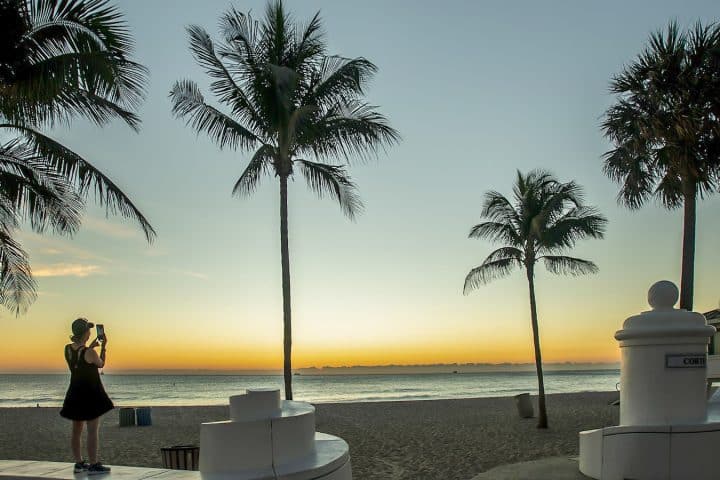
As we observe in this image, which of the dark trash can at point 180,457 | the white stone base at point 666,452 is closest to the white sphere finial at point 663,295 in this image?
the white stone base at point 666,452

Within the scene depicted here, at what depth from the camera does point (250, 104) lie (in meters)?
16.0

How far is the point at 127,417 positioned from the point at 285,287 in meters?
13.5

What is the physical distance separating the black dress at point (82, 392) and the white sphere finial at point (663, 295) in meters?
5.93

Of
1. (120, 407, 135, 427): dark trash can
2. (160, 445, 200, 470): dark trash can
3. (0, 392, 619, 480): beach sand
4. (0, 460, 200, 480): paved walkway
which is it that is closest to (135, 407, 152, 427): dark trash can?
(120, 407, 135, 427): dark trash can

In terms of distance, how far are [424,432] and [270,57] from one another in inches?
495

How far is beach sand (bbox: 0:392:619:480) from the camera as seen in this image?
584 inches

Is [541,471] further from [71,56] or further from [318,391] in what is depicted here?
[318,391]

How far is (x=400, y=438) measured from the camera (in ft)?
65.5

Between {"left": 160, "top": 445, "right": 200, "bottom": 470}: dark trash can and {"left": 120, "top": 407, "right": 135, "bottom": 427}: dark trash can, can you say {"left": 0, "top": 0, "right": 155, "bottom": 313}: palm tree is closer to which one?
{"left": 160, "top": 445, "right": 200, "bottom": 470}: dark trash can

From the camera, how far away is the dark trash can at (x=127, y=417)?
82.8ft

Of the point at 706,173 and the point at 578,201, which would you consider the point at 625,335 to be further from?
the point at 578,201

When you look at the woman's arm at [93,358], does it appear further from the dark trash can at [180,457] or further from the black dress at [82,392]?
the dark trash can at [180,457]

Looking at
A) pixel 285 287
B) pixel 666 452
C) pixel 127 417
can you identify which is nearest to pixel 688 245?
pixel 285 287

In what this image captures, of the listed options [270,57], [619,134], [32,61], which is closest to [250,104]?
[270,57]
